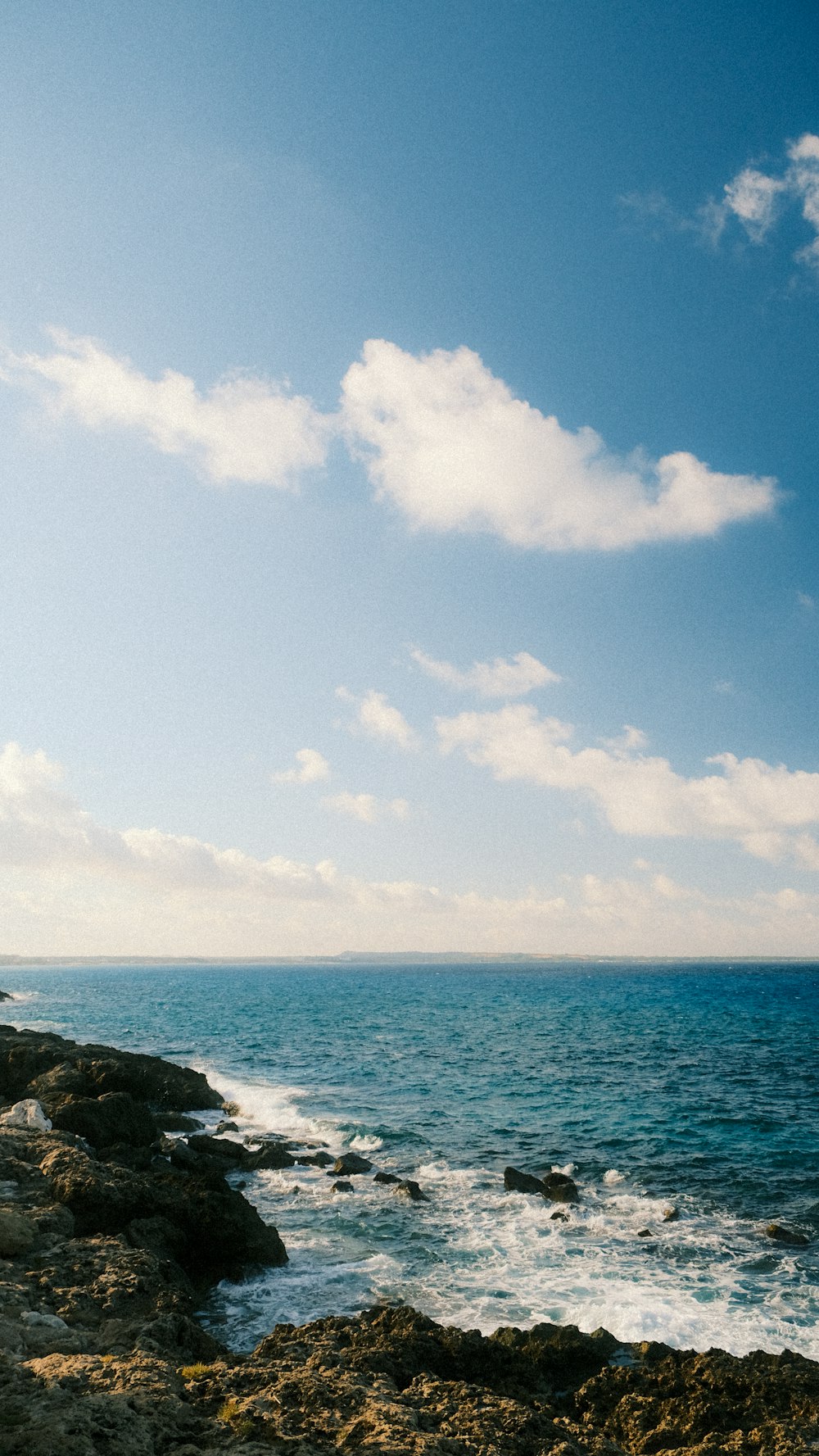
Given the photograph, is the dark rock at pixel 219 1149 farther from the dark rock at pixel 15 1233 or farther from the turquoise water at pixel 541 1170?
the dark rock at pixel 15 1233

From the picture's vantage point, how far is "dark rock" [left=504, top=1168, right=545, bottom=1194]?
2766 centimetres

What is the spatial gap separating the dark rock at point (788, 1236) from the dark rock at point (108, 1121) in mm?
21652

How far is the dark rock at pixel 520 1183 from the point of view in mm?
27656

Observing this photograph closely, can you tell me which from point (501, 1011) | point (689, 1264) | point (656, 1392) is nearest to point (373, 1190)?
point (689, 1264)

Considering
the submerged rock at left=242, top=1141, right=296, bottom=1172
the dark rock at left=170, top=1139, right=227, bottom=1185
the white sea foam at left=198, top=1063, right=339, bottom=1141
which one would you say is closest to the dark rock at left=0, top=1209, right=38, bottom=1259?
the dark rock at left=170, top=1139, right=227, bottom=1185

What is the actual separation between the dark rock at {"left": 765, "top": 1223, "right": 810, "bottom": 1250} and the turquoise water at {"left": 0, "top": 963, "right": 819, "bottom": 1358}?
0.44 meters

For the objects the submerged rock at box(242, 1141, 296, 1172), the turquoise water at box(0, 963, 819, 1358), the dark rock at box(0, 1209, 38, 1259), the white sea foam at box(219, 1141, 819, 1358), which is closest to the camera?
the dark rock at box(0, 1209, 38, 1259)

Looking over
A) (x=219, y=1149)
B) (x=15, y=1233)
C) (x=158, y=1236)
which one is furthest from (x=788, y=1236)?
(x=15, y=1233)

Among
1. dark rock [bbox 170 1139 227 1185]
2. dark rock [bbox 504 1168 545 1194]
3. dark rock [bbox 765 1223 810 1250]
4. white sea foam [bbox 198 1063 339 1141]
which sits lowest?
white sea foam [bbox 198 1063 339 1141]

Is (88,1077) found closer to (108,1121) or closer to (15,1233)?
(108,1121)

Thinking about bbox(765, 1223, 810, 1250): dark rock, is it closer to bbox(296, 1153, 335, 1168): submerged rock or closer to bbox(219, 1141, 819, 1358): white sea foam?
bbox(219, 1141, 819, 1358): white sea foam

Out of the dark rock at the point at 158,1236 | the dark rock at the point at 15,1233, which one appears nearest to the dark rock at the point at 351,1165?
the dark rock at the point at 158,1236

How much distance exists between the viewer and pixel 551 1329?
1619 cm

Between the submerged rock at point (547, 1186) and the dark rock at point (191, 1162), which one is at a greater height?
the dark rock at point (191, 1162)
